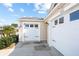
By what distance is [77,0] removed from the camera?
2.37 meters

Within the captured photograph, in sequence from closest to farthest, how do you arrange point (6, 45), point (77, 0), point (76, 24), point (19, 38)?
point (77, 0) < point (76, 24) < point (6, 45) < point (19, 38)

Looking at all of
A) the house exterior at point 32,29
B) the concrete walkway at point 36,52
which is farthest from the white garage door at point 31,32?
the concrete walkway at point 36,52

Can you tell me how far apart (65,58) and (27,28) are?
13.5m

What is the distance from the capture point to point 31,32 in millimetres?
15828

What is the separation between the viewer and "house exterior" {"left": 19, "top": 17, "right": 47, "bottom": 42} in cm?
1562

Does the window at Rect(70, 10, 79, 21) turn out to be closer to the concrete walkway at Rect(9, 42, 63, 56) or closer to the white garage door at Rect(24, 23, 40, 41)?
the concrete walkway at Rect(9, 42, 63, 56)

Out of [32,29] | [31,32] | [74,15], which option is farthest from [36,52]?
[32,29]

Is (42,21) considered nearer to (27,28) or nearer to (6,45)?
(27,28)

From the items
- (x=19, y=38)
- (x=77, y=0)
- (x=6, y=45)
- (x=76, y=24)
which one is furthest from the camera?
(x=19, y=38)

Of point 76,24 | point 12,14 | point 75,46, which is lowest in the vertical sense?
point 75,46

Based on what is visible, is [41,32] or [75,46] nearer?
[75,46]

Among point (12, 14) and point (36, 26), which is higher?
point (12, 14)

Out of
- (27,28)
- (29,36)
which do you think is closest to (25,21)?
(27,28)

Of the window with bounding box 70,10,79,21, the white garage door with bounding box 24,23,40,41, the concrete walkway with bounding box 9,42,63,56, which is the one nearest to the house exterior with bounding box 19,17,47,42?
the white garage door with bounding box 24,23,40,41
